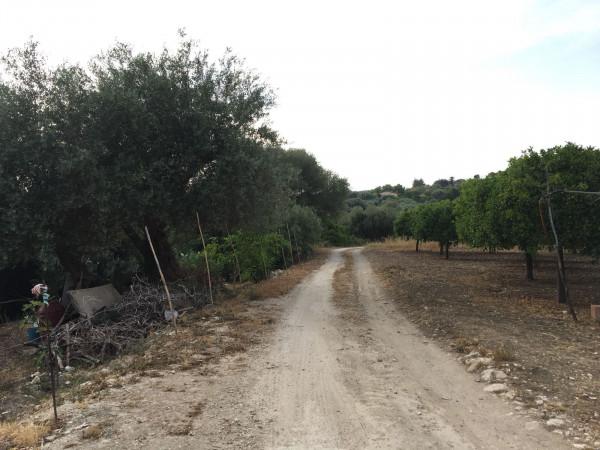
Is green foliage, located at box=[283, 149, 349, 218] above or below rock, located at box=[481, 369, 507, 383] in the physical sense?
above

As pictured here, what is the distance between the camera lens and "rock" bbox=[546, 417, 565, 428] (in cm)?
473

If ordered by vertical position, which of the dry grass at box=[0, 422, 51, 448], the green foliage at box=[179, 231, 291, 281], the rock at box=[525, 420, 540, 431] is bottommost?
the rock at box=[525, 420, 540, 431]

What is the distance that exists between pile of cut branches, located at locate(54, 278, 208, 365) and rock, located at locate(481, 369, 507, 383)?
24.1 feet

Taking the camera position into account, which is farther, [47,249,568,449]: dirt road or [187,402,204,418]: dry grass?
[187,402,204,418]: dry grass

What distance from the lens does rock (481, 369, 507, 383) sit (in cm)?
625

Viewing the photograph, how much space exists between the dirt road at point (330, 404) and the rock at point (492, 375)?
248 millimetres

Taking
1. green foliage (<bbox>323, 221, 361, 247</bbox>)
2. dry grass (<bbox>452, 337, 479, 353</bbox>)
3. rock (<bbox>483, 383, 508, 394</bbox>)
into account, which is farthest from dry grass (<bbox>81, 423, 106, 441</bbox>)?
green foliage (<bbox>323, 221, 361, 247</bbox>)

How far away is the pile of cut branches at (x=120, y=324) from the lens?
30.9 feet

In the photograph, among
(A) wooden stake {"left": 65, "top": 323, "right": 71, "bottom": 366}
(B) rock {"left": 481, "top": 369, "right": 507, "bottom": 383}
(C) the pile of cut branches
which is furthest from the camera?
(C) the pile of cut branches

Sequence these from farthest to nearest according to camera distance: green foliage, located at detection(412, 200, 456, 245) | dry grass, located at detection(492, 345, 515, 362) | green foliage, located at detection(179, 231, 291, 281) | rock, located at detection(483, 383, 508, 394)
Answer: green foliage, located at detection(412, 200, 456, 245)
green foliage, located at detection(179, 231, 291, 281)
dry grass, located at detection(492, 345, 515, 362)
rock, located at detection(483, 383, 508, 394)

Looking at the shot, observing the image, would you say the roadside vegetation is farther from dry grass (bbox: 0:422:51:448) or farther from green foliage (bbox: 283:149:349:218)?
green foliage (bbox: 283:149:349:218)

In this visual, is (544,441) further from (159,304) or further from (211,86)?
(211,86)

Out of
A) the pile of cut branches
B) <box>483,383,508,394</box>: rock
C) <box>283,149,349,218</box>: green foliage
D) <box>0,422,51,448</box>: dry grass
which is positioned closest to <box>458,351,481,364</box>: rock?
<box>483,383,508,394</box>: rock

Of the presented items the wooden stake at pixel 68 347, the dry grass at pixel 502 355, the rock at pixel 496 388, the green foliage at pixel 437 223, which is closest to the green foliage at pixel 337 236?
the green foliage at pixel 437 223
